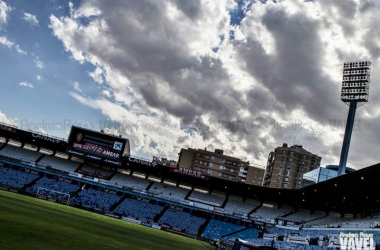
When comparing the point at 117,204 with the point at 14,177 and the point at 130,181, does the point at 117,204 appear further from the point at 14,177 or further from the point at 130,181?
the point at 14,177

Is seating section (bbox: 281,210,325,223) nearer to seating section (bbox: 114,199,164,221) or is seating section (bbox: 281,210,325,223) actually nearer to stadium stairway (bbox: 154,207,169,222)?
stadium stairway (bbox: 154,207,169,222)

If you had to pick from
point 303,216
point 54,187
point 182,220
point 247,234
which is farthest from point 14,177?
point 303,216

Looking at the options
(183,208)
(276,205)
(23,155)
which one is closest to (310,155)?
(276,205)

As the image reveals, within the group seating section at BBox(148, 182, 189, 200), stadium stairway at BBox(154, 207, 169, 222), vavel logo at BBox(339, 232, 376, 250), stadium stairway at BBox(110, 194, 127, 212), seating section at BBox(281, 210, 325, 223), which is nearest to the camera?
vavel logo at BBox(339, 232, 376, 250)

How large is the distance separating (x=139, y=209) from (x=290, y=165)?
7025 cm

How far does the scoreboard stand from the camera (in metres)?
69.7

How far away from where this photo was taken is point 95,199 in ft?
210

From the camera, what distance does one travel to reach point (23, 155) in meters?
72.4

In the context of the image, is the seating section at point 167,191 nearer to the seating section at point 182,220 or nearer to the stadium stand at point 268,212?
the seating section at point 182,220

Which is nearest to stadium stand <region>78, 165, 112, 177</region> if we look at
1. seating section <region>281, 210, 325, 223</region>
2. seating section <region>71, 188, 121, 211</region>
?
seating section <region>71, 188, 121, 211</region>

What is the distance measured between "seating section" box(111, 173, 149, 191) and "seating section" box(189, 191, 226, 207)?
32.2ft

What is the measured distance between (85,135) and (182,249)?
148ft

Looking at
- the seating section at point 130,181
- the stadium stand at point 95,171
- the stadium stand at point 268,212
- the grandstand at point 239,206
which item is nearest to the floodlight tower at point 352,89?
the stadium stand at point 268,212

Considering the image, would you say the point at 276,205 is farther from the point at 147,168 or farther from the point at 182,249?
the point at 182,249
